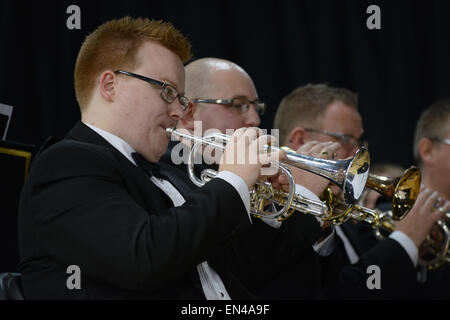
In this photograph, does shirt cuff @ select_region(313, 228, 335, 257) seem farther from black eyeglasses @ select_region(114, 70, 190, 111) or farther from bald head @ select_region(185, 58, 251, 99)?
black eyeglasses @ select_region(114, 70, 190, 111)

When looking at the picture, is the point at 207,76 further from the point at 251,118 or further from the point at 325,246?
the point at 325,246

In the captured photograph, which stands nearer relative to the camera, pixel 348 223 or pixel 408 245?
pixel 408 245

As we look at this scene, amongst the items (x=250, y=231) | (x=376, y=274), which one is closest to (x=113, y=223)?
(x=250, y=231)

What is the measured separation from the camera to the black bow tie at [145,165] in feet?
5.35

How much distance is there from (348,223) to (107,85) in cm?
168

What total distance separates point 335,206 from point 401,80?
207 cm

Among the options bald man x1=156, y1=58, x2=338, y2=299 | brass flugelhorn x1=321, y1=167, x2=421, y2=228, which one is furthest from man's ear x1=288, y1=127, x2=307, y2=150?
brass flugelhorn x1=321, y1=167, x2=421, y2=228

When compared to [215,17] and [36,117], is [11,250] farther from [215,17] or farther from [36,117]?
[215,17]

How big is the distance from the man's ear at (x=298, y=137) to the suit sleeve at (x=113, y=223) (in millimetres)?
1546

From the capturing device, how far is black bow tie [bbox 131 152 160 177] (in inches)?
64.2

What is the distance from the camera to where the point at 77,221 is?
1.31 meters

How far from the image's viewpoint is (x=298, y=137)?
2.92m

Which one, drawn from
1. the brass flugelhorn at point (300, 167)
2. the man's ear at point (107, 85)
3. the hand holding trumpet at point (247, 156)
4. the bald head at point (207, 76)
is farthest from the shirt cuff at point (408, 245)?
the man's ear at point (107, 85)

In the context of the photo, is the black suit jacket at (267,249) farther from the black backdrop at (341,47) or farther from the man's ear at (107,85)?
the black backdrop at (341,47)
